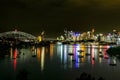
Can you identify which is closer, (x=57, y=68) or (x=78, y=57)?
(x=57, y=68)

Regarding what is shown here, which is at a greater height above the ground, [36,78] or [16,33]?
[16,33]

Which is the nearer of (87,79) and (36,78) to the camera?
(87,79)

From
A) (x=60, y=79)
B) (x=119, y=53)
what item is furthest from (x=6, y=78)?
(x=119, y=53)

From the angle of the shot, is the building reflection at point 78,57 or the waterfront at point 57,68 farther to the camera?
the building reflection at point 78,57

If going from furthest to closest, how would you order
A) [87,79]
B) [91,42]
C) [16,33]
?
[91,42] → [16,33] → [87,79]

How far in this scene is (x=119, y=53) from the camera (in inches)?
2330

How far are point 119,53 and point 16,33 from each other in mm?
85263

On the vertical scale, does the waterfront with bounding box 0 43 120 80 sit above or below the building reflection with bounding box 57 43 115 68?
below

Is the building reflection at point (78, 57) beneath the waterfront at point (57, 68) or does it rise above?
above

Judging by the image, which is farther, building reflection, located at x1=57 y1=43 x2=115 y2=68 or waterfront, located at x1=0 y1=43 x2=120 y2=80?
building reflection, located at x1=57 y1=43 x2=115 y2=68

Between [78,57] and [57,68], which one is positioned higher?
[78,57]

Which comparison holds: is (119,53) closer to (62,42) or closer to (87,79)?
(87,79)

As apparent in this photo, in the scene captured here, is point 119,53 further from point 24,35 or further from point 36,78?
point 24,35

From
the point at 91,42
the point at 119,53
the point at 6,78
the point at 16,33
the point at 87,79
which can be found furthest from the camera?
the point at 91,42
